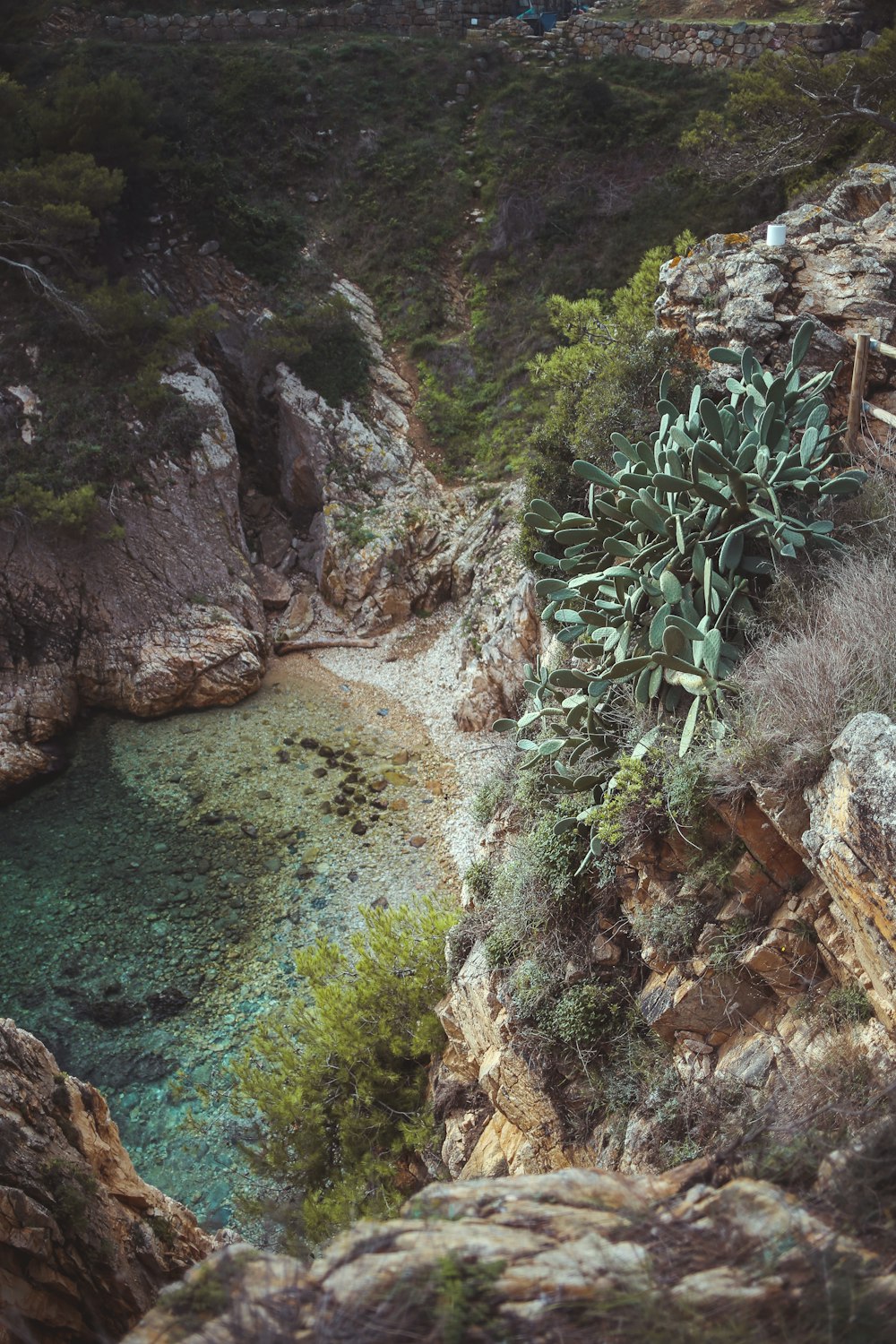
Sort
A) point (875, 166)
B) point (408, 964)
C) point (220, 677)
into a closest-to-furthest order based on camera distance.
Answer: point (408, 964)
point (875, 166)
point (220, 677)

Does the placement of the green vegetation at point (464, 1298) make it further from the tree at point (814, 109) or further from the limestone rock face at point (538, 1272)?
the tree at point (814, 109)

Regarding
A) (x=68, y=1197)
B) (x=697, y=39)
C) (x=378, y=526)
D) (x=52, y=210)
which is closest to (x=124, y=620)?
(x=378, y=526)

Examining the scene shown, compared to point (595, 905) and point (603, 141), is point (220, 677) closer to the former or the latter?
point (595, 905)

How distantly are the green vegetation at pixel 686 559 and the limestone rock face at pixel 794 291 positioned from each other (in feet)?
5.41

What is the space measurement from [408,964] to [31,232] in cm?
1304

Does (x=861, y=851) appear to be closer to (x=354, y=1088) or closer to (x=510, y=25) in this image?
(x=354, y=1088)

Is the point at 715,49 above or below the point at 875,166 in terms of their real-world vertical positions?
above

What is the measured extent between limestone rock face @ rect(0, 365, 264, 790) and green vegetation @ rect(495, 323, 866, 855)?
7.66 m

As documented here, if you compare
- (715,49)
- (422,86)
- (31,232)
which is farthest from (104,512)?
(715,49)

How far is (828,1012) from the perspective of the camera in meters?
4.10

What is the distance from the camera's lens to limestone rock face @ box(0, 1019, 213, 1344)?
4.47 m

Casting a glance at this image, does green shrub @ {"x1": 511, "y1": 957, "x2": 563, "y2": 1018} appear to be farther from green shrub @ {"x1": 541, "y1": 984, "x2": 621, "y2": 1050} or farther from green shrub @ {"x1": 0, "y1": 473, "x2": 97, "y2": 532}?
green shrub @ {"x1": 0, "y1": 473, "x2": 97, "y2": 532}

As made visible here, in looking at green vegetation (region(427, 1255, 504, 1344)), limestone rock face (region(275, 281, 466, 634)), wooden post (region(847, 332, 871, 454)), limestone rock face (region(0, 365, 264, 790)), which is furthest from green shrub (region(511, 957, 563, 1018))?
limestone rock face (region(275, 281, 466, 634))

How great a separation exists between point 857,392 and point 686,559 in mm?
2542
